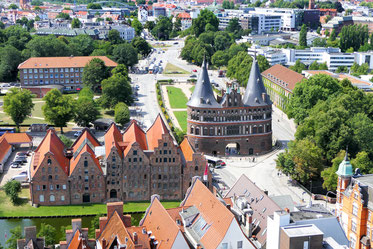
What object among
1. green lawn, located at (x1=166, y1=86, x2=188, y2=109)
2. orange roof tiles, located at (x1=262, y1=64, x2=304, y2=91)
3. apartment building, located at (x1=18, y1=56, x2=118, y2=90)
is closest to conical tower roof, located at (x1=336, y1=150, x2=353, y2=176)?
orange roof tiles, located at (x1=262, y1=64, x2=304, y2=91)

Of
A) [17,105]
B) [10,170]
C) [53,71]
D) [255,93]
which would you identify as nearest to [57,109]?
[17,105]

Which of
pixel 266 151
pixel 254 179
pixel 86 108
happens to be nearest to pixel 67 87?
pixel 86 108

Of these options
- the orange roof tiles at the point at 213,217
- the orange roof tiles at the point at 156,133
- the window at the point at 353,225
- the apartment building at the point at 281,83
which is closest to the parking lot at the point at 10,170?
the orange roof tiles at the point at 156,133

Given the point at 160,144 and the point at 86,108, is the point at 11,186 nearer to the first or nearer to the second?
the point at 160,144

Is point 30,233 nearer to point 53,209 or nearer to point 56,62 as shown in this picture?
point 53,209

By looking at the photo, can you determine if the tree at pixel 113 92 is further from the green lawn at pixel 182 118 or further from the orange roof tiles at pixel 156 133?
the orange roof tiles at pixel 156 133
